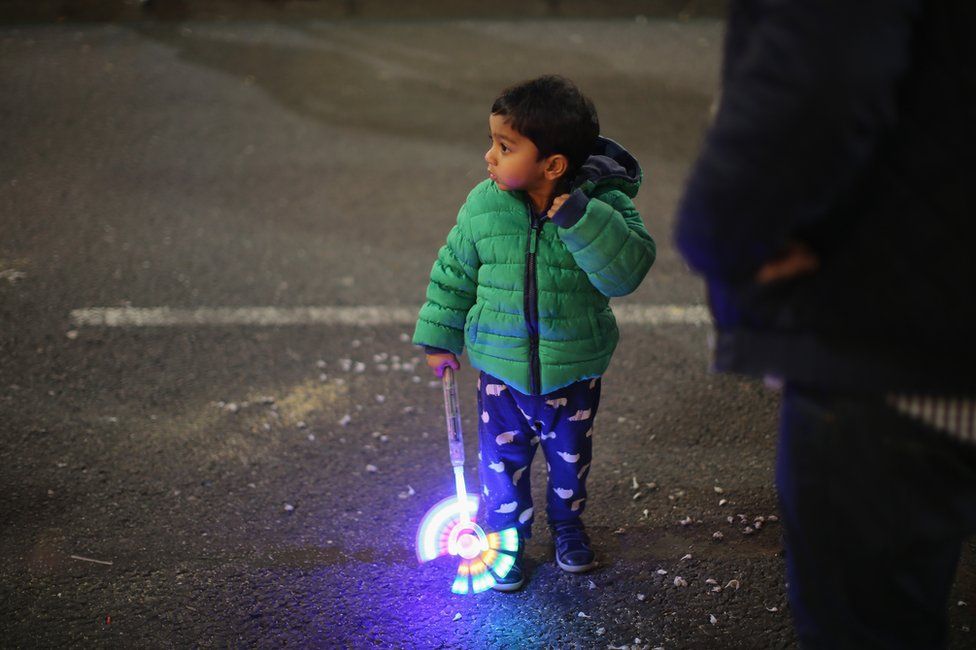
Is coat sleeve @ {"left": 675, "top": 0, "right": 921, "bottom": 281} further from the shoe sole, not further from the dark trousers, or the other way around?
the shoe sole

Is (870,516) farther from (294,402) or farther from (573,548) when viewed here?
(294,402)

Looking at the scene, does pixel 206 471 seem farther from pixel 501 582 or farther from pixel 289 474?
pixel 501 582

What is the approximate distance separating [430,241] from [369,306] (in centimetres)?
81

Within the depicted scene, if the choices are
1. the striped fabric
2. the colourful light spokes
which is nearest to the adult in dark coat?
the striped fabric

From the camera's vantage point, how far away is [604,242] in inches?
96.0

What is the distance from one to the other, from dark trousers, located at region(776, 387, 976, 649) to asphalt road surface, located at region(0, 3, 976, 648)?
40.0 inches

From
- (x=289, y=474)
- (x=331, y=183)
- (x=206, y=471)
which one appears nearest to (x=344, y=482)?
(x=289, y=474)

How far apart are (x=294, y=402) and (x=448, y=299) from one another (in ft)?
5.00

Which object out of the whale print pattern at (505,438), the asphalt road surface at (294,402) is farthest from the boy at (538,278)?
the asphalt road surface at (294,402)

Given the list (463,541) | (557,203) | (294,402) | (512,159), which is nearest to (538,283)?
(557,203)

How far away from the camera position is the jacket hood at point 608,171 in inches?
100

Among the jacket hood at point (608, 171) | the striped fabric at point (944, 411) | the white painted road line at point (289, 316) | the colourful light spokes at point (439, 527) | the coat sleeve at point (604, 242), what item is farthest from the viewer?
the white painted road line at point (289, 316)

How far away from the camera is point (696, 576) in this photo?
3047 mm

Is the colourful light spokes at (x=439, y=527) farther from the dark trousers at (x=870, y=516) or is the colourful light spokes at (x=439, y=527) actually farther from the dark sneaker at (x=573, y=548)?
the dark trousers at (x=870, y=516)
